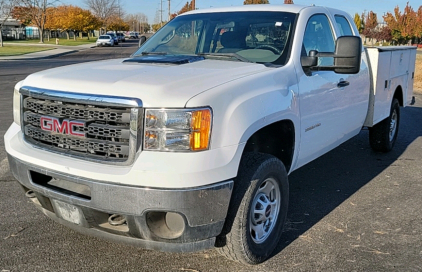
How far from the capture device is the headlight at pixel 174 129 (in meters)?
2.73

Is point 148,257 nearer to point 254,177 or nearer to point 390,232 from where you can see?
point 254,177

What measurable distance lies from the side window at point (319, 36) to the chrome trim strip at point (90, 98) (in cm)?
199

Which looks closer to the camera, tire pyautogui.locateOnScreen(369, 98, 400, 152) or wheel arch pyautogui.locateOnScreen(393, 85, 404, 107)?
tire pyautogui.locateOnScreen(369, 98, 400, 152)

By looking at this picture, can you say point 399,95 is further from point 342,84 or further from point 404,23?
point 404,23

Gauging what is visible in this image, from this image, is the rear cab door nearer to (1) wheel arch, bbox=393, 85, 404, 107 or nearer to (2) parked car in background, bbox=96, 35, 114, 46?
(1) wheel arch, bbox=393, 85, 404, 107

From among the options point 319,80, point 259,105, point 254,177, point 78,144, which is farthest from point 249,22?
point 78,144

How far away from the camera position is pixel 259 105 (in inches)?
124

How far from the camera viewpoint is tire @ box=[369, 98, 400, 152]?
649 centimetres

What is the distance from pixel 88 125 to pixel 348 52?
215 cm

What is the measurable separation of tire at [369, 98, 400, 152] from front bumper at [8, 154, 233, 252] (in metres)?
4.31

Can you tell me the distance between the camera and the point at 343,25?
5.12 m

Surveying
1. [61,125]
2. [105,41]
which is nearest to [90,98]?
[61,125]

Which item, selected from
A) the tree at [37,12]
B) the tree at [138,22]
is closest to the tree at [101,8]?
the tree at [37,12]

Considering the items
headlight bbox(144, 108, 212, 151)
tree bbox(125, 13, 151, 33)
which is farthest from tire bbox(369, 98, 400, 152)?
tree bbox(125, 13, 151, 33)
